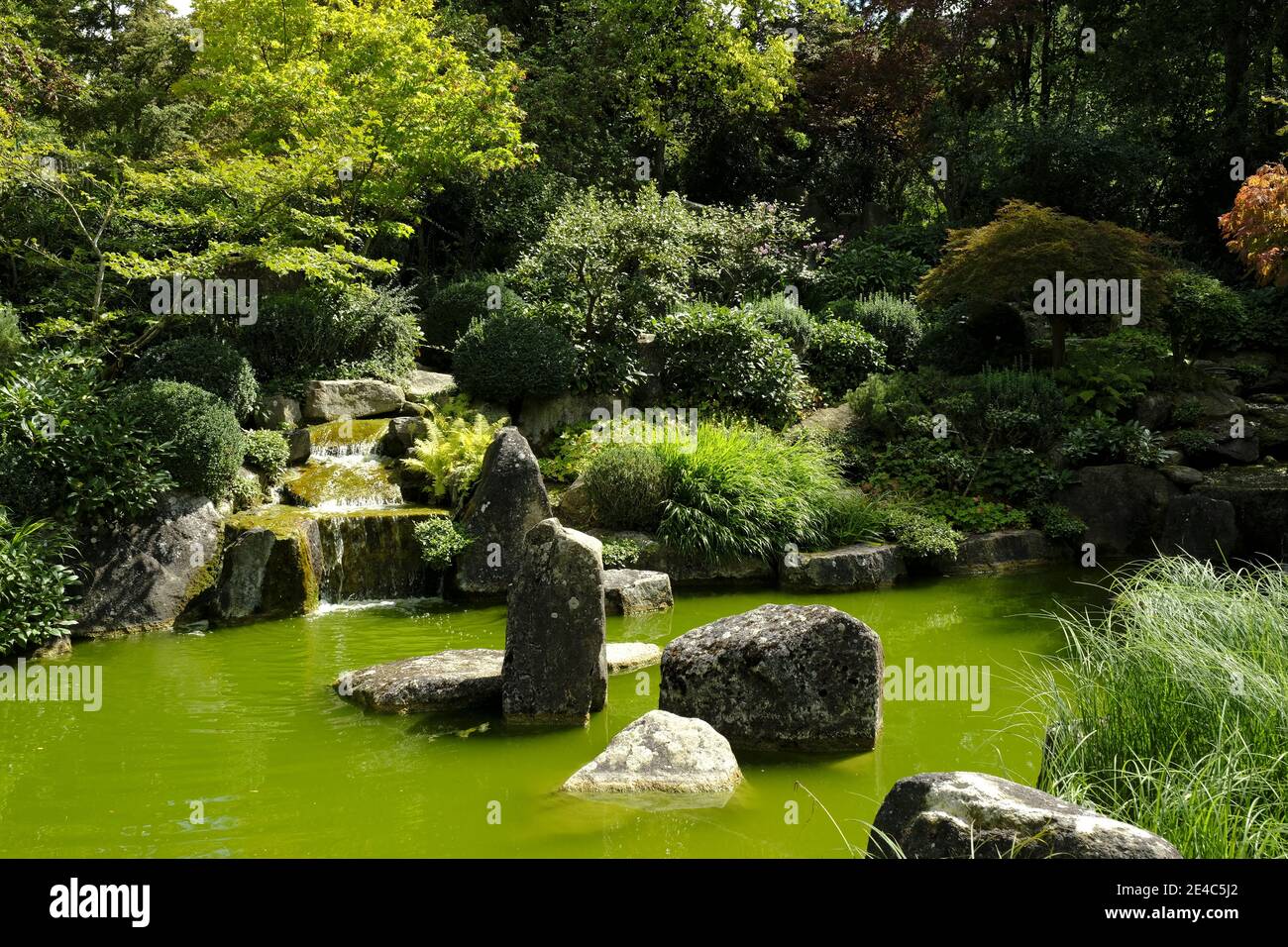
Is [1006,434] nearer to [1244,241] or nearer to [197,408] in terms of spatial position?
[1244,241]

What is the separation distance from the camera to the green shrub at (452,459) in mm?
11250

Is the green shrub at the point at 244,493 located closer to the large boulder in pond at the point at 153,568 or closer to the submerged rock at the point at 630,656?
the large boulder in pond at the point at 153,568

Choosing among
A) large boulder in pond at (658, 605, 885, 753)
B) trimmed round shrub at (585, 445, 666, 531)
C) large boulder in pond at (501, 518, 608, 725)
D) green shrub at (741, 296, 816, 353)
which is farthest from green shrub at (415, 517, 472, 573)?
green shrub at (741, 296, 816, 353)

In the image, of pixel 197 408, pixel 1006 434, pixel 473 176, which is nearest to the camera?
pixel 197 408

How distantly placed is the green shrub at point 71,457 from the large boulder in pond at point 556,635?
5.12 metres

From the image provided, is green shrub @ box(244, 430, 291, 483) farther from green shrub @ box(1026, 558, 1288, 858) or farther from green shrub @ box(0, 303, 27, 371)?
green shrub @ box(1026, 558, 1288, 858)

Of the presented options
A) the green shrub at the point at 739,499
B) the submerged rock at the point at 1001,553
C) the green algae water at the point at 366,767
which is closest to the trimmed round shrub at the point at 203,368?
the green algae water at the point at 366,767

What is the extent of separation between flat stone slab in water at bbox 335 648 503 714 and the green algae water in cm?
17

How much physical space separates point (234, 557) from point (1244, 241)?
9.96 metres

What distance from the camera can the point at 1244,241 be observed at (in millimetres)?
8422

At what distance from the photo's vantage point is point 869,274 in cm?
1891
